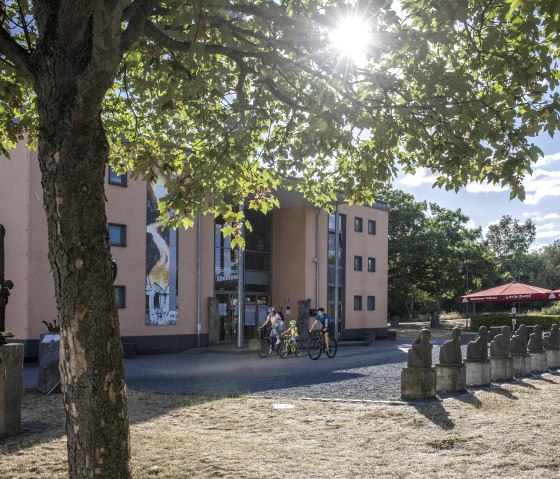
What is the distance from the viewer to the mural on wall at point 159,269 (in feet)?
80.7

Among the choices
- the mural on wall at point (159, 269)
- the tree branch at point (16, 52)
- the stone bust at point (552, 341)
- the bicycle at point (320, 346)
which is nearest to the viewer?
the tree branch at point (16, 52)

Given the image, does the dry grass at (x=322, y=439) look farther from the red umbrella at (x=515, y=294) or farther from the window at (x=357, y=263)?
the window at (x=357, y=263)

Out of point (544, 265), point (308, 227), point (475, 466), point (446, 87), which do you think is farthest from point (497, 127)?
point (544, 265)

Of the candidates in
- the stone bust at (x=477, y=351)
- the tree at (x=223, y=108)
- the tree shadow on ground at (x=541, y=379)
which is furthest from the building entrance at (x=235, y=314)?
the tree at (x=223, y=108)

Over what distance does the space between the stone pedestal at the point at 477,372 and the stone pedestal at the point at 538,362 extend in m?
4.06

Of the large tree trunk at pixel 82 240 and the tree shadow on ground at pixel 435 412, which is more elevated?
the large tree trunk at pixel 82 240

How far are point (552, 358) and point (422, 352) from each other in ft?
27.7

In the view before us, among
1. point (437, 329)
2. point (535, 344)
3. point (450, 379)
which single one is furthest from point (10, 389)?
point (437, 329)

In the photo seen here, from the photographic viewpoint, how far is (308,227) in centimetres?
3253

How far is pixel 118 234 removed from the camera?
23.6 meters

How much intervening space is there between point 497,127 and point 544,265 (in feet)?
286

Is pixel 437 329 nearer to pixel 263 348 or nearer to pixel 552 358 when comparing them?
pixel 263 348

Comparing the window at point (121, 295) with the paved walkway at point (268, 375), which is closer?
the paved walkway at point (268, 375)

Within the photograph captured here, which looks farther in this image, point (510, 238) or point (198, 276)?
point (510, 238)
